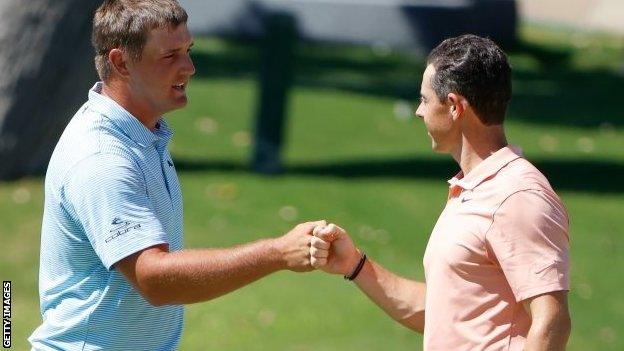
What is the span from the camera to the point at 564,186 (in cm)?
1364

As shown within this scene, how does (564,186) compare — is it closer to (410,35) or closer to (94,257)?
Answer: (410,35)


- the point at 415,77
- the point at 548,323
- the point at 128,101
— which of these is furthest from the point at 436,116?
the point at 415,77

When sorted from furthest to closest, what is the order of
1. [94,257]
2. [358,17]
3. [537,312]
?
[358,17]
[94,257]
[537,312]

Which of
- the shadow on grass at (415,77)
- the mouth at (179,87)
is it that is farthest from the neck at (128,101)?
the shadow on grass at (415,77)

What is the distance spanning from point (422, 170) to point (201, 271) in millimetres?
9853

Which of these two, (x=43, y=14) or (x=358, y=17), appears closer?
(x=43, y=14)

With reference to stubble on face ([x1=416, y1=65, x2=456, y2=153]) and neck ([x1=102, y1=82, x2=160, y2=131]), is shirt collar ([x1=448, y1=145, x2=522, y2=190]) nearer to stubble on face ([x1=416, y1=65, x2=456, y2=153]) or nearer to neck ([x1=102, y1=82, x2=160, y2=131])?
stubble on face ([x1=416, y1=65, x2=456, y2=153])


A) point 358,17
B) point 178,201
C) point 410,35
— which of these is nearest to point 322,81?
point 410,35

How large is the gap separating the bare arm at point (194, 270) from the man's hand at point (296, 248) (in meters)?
0.03

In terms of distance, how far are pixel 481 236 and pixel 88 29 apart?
319 inches

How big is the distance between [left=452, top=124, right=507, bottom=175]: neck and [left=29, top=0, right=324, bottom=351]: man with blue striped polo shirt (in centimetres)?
56

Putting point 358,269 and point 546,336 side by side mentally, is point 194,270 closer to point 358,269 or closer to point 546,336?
point 358,269

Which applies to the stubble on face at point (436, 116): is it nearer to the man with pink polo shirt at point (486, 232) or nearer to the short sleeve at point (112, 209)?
the man with pink polo shirt at point (486, 232)

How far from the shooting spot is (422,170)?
46.0 feet
